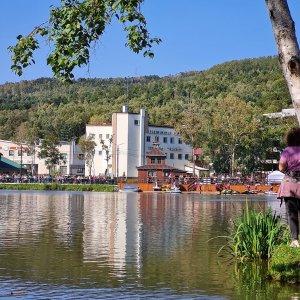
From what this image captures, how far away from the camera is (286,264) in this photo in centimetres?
1287

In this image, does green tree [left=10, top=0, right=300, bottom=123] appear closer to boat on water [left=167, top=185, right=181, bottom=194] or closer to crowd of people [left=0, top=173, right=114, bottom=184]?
boat on water [left=167, top=185, right=181, bottom=194]

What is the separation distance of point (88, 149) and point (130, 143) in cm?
845

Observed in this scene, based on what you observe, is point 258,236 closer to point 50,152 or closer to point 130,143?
point 130,143

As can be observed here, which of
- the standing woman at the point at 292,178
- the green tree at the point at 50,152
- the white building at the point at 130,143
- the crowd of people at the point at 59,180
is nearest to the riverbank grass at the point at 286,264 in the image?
the standing woman at the point at 292,178

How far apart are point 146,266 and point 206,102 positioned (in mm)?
165526

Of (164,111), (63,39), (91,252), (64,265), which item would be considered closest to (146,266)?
(64,265)

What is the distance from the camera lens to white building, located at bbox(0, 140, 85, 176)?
5650 inches

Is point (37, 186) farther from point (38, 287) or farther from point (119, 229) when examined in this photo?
point (38, 287)

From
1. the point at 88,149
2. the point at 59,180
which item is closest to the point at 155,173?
the point at 59,180

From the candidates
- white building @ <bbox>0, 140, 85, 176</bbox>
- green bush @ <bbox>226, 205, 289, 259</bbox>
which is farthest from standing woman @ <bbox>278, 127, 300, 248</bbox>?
white building @ <bbox>0, 140, 85, 176</bbox>

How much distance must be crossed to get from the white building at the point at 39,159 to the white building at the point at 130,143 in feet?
30.0

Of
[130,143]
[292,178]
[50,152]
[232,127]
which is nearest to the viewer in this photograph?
[292,178]

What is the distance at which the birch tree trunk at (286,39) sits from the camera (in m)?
9.57

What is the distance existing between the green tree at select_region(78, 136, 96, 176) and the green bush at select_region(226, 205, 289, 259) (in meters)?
115
